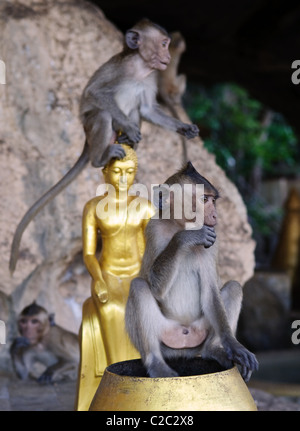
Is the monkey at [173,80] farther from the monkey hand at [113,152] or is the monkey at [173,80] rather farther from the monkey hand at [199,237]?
the monkey hand at [199,237]

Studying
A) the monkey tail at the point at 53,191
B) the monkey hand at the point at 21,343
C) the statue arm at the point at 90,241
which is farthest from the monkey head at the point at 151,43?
the monkey hand at the point at 21,343

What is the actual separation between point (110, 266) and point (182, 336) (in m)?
1.05

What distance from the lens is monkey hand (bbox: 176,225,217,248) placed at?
2.11 m

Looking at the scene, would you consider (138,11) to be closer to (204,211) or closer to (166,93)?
(166,93)

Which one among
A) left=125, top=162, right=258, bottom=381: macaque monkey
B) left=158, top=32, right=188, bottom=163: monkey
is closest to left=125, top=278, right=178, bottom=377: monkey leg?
left=125, top=162, right=258, bottom=381: macaque monkey

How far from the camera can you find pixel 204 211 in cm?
218

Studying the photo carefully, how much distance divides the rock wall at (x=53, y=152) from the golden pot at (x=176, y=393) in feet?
8.95

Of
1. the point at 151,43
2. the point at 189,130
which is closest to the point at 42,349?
the point at 189,130

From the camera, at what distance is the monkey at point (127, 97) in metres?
3.05

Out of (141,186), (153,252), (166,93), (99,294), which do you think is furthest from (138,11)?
(153,252)

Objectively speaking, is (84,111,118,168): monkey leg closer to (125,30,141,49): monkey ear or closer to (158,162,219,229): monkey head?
(125,30,141,49): monkey ear

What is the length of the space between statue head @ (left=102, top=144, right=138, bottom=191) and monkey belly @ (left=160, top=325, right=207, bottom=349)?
1.08 meters

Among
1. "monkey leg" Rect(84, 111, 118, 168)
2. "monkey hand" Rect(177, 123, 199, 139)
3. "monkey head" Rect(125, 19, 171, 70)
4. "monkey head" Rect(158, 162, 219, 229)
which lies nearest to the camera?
"monkey head" Rect(158, 162, 219, 229)

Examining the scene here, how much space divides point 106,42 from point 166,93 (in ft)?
2.21
